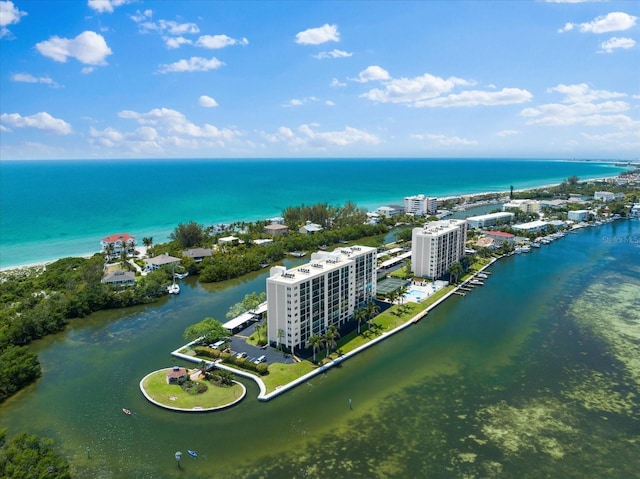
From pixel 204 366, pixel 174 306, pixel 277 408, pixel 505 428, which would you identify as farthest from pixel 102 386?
pixel 505 428

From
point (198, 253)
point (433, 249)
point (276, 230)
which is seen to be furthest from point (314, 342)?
point (276, 230)

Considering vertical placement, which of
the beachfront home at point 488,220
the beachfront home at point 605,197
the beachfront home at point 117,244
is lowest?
the beachfront home at point 117,244

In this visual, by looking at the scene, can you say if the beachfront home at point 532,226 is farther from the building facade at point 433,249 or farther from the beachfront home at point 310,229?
the beachfront home at point 310,229

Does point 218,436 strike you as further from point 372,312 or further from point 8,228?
point 8,228

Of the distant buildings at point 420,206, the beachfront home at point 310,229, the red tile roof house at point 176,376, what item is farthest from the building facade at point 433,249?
the distant buildings at point 420,206

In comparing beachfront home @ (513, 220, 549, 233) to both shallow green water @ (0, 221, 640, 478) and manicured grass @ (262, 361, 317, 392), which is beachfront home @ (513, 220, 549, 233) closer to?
shallow green water @ (0, 221, 640, 478)

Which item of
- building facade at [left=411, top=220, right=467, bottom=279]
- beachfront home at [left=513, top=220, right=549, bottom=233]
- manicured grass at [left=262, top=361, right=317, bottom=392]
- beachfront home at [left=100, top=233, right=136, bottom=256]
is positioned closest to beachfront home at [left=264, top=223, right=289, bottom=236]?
beachfront home at [left=100, top=233, right=136, bottom=256]

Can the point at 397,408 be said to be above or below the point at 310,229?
below

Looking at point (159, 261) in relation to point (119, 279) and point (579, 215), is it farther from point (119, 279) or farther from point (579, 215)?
point (579, 215)
